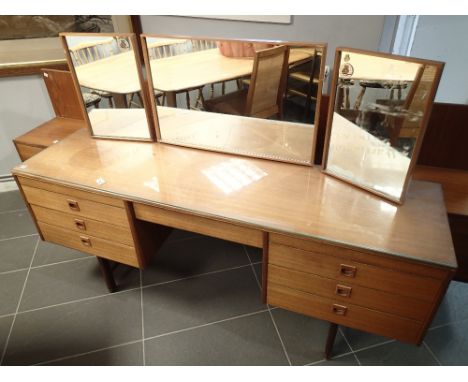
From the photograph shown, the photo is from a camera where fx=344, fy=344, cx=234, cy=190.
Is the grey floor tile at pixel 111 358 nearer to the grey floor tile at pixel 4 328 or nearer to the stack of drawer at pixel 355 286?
the grey floor tile at pixel 4 328

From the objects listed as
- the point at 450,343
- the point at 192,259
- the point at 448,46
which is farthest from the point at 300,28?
the point at 450,343

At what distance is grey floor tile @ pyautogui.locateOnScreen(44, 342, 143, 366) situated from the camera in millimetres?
1428

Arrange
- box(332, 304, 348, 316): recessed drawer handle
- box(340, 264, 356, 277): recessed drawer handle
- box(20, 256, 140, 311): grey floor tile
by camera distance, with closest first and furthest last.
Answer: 1. box(340, 264, 356, 277): recessed drawer handle
2. box(332, 304, 348, 316): recessed drawer handle
3. box(20, 256, 140, 311): grey floor tile

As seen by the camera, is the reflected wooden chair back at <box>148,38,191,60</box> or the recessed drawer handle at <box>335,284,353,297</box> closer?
the recessed drawer handle at <box>335,284,353,297</box>

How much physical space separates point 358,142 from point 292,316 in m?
0.87

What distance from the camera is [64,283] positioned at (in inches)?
70.2

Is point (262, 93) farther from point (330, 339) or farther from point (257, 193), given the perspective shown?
point (330, 339)

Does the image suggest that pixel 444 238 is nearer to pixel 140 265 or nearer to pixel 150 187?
pixel 150 187

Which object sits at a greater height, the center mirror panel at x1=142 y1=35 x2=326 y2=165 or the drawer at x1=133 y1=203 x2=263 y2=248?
the center mirror panel at x1=142 y1=35 x2=326 y2=165

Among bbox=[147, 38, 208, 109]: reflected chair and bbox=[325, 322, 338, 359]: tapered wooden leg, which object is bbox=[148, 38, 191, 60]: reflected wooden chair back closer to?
bbox=[147, 38, 208, 109]: reflected chair

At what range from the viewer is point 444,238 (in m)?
0.98

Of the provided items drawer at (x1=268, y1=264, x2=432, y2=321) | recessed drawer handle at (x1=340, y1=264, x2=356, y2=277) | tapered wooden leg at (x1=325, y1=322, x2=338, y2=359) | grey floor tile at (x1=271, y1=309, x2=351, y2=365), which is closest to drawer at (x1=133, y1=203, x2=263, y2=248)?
drawer at (x1=268, y1=264, x2=432, y2=321)

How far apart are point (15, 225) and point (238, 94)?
176 cm

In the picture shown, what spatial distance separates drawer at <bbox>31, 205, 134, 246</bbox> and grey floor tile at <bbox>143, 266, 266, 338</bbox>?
1.44ft
